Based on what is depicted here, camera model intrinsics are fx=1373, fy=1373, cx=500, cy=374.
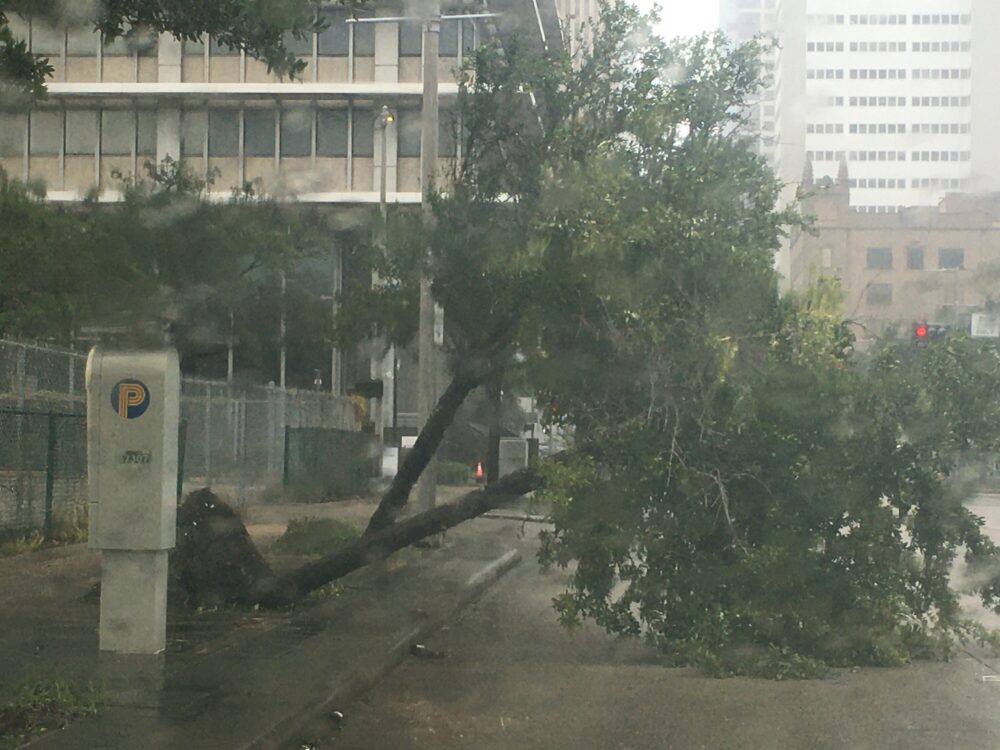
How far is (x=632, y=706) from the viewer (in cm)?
898

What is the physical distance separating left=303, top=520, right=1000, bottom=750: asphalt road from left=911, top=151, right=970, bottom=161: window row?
4.40m

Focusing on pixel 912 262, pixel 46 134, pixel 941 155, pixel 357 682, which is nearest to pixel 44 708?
pixel 357 682

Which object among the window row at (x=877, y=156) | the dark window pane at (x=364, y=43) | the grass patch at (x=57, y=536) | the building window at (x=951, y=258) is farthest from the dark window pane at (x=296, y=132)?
the building window at (x=951, y=258)

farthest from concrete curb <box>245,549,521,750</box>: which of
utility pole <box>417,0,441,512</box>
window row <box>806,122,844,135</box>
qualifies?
window row <box>806,122,844,135</box>

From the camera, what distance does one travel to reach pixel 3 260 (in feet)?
43.3

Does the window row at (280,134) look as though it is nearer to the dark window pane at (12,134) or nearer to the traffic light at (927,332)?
the dark window pane at (12,134)

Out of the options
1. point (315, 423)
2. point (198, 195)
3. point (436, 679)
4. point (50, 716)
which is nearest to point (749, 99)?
point (198, 195)

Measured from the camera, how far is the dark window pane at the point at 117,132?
523 inches

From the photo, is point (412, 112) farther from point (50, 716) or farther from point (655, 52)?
point (50, 716)

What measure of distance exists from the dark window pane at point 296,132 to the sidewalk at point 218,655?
4963 millimetres

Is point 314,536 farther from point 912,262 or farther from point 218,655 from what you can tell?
point 912,262

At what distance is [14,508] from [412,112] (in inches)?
440

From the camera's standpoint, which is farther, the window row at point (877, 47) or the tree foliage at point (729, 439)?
the window row at point (877, 47)

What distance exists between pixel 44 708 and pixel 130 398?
8.04 ft
